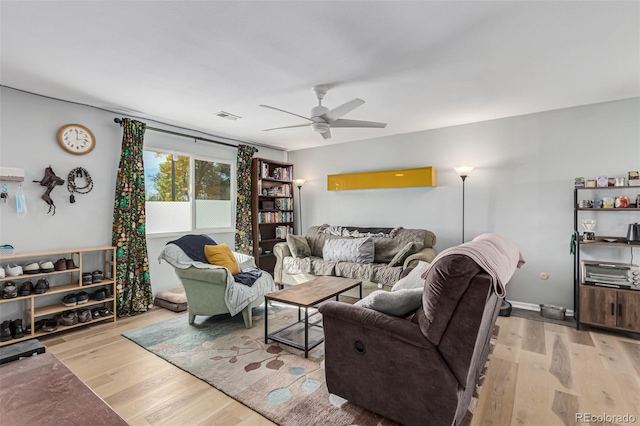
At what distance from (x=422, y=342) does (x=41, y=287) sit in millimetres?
3630

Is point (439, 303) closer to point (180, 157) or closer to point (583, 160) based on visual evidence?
point (583, 160)

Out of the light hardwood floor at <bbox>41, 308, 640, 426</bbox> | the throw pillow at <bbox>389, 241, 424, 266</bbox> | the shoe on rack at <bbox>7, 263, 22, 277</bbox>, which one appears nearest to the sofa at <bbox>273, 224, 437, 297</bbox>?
the throw pillow at <bbox>389, 241, 424, 266</bbox>

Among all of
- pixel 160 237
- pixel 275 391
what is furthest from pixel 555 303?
pixel 160 237

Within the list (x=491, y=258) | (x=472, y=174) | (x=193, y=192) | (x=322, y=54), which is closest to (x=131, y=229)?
(x=193, y=192)

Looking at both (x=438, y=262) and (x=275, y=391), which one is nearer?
(x=438, y=262)

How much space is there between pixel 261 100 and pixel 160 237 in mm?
2366

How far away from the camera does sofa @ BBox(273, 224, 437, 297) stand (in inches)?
158

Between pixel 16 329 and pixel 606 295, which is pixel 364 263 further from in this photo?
pixel 16 329

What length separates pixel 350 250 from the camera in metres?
4.53

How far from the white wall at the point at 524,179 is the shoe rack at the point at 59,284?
375 cm

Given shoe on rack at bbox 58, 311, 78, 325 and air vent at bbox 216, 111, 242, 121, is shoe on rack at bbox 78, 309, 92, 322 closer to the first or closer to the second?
shoe on rack at bbox 58, 311, 78, 325

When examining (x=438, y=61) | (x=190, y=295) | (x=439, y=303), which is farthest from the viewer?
(x=190, y=295)

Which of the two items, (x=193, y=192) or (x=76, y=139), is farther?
(x=193, y=192)

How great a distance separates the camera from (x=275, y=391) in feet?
7.21
